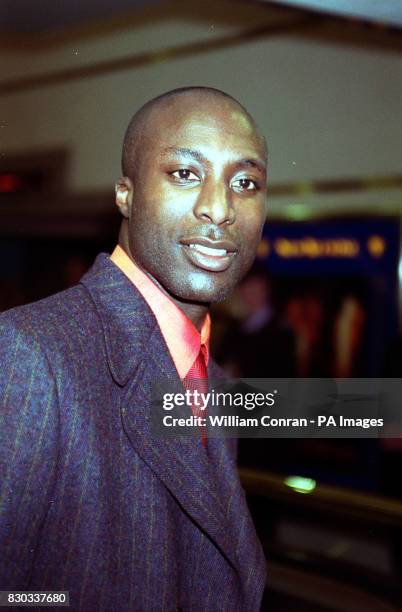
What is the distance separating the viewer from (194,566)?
45.1 inches

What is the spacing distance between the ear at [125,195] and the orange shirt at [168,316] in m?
0.07

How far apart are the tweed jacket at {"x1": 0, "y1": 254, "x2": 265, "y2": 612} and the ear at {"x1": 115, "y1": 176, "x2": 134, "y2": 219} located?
0.09 metres

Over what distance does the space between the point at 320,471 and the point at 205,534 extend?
2815 mm

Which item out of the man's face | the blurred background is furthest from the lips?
the blurred background

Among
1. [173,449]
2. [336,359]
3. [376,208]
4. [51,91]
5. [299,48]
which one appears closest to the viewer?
[173,449]

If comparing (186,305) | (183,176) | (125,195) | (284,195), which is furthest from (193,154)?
(284,195)

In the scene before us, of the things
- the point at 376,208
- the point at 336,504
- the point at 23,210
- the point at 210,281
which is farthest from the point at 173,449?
the point at 376,208

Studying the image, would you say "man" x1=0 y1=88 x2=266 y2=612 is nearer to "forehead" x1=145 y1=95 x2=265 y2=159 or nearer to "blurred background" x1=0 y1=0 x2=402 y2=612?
"forehead" x1=145 y1=95 x2=265 y2=159

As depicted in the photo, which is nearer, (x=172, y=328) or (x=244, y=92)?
(x=172, y=328)

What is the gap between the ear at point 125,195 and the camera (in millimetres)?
1162

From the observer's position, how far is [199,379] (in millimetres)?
1258

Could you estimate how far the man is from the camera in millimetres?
994

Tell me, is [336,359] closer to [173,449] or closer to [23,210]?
[23,210]

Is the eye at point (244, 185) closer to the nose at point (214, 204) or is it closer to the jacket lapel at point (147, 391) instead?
the nose at point (214, 204)
